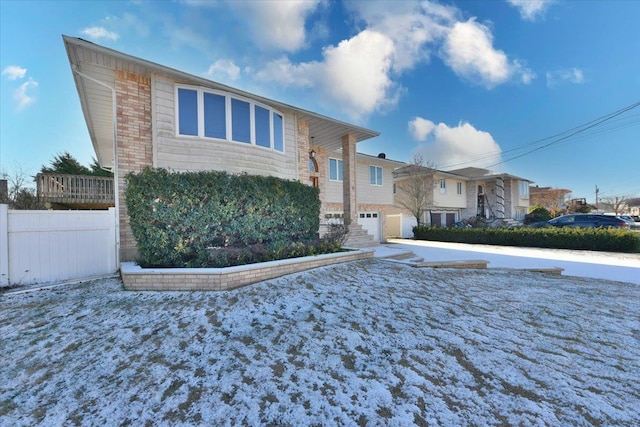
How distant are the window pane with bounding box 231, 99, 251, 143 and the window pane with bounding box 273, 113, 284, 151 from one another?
1.09m

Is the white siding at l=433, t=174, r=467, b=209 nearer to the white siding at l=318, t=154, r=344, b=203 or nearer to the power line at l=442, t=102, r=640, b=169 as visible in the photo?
the power line at l=442, t=102, r=640, b=169

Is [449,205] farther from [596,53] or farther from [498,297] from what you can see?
[498,297]

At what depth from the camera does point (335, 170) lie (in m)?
15.5

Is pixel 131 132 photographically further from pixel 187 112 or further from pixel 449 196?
pixel 449 196

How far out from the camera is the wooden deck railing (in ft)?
37.7

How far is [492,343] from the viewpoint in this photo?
317 cm

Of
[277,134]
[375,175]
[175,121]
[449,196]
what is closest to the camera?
[175,121]

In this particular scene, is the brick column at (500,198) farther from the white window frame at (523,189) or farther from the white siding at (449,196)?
the white siding at (449,196)

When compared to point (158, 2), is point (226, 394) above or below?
below

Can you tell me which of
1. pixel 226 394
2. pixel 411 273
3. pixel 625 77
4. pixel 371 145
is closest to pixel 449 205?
pixel 371 145

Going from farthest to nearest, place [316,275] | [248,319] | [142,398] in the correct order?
1. [316,275]
2. [248,319]
3. [142,398]

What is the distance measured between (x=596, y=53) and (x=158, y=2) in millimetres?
18778

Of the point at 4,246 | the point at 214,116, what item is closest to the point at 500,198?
the point at 214,116

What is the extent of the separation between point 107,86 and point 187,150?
7.47 ft
